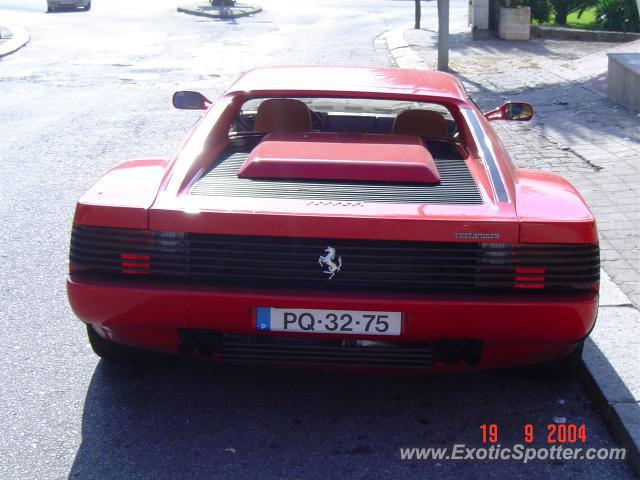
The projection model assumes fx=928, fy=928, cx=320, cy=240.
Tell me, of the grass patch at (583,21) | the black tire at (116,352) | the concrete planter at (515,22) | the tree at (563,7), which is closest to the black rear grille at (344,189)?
the black tire at (116,352)

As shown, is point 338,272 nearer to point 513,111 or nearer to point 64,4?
point 513,111

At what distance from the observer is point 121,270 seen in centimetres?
367

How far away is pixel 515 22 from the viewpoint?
2088 centimetres

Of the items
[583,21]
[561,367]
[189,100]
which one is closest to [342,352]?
[561,367]

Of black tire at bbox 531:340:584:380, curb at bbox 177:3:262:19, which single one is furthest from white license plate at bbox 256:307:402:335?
curb at bbox 177:3:262:19

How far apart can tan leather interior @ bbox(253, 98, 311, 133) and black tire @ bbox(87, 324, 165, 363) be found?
133cm

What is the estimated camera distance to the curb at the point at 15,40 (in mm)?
21608

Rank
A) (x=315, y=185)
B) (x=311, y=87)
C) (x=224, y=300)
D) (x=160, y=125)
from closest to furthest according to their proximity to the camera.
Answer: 1. (x=224, y=300)
2. (x=315, y=185)
3. (x=311, y=87)
4. (x=160, y=125)

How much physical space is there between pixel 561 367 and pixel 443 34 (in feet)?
42.2

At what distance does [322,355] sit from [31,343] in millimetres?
1833

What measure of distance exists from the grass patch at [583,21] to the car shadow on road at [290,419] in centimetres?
1989

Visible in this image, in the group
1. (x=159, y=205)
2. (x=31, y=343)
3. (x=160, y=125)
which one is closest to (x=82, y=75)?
(x=160, y=125)

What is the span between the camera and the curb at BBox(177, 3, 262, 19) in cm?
3377

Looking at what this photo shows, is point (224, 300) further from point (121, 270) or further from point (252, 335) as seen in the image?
point (121, 270)
